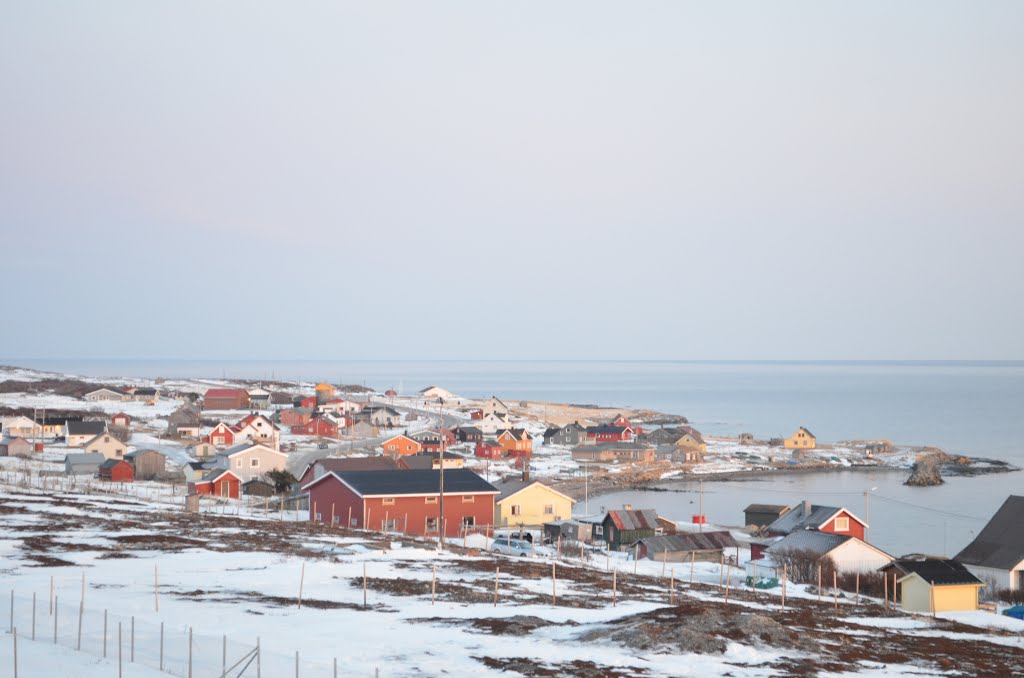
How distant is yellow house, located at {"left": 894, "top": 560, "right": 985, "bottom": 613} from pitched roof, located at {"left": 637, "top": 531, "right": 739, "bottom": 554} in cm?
1154

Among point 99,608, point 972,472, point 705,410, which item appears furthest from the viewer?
point 705,410

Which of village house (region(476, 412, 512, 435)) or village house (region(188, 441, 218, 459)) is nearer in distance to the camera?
village house (region(188, 441, 218, 459))

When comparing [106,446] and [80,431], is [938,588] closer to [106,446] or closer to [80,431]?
[106,446]

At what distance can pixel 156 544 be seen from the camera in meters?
29.1

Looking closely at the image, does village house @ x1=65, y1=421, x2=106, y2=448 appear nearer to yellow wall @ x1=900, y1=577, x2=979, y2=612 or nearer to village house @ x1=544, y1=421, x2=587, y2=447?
village house @ x1=544, y1=421, x2=587, y2=447

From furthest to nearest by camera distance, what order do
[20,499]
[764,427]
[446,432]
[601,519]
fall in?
[764,427] → [446,432] → [601,519] → [20,499]

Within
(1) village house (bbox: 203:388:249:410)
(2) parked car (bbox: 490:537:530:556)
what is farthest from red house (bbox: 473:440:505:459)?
(2) parked car (bbox: 490:537:530:556)

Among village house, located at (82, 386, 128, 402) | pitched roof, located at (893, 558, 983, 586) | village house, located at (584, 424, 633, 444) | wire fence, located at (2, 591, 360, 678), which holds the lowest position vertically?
village house, located at (584, 424, 633, 444)

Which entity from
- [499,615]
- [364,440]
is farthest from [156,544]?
[364,440]

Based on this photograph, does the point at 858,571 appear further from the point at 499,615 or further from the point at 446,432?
the point at 446,432

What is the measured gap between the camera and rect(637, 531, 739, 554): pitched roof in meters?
39.0

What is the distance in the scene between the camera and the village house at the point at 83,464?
182 ft

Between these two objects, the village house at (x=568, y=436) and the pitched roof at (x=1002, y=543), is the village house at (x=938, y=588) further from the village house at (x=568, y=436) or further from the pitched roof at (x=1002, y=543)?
the village house at (x=568, y=436)

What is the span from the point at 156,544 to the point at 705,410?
510 feet
